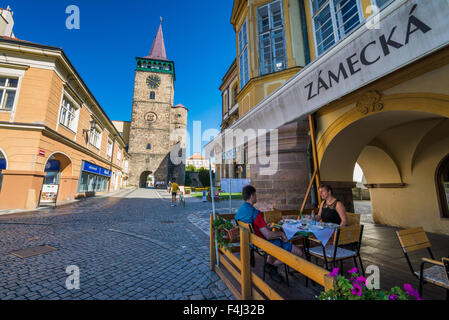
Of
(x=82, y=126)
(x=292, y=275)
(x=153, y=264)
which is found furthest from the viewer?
(x=82, y=126)

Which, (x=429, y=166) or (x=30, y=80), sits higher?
(x=30, y=80)

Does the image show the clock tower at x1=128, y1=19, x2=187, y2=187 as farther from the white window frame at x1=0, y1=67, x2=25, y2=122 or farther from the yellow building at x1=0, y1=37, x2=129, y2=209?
the white window frame at x1=0, y1=67, x2=25, y2=122

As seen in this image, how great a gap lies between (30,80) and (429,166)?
17015 mm

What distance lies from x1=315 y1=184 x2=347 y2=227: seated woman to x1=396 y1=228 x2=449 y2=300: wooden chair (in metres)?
0.88

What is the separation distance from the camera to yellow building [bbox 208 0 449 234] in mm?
1575

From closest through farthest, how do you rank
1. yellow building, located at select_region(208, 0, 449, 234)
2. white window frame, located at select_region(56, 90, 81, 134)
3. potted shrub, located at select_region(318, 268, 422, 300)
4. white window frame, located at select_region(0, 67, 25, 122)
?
potted shrub, located at select_region(318, 268, 422, 300), yellow building, located at select_region(208, 0, 449, 234), white window frame, located at select_region(0, 67, 25, 122), white window frame, located at select_region(56, 90, 81, 134)

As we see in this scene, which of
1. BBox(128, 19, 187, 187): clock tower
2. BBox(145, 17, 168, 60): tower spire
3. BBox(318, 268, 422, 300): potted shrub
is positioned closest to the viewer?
BBox(318, 268, 422, 300): potted shrub

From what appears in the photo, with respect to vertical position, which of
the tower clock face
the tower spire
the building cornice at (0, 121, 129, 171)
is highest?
the tower spire

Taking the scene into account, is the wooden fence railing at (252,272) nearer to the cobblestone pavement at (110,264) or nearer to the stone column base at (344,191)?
the cobblestone pavement at (110,264)

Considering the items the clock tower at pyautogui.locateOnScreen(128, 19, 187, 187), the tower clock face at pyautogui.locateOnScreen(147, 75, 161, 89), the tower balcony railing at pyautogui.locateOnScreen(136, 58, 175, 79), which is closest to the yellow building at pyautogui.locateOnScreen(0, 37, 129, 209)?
the clock tower at pyautogui.locateOnScreen(128, 19, 187, 187)

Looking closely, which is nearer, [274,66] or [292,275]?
[292,275]
